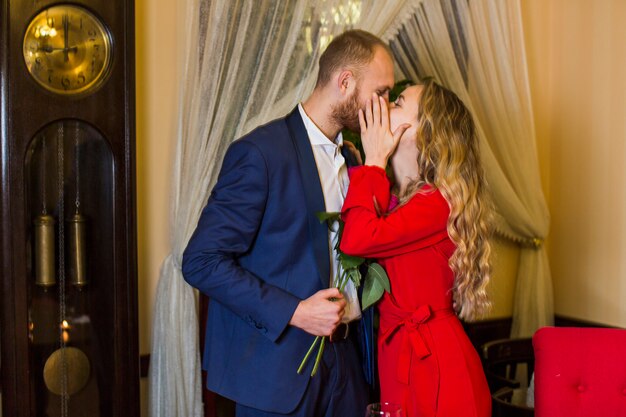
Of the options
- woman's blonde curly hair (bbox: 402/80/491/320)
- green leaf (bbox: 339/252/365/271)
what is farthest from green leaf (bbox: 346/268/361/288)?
woman's blonde curly hair (bbox: 402/80/491/320)

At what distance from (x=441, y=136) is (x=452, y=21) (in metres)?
1.24

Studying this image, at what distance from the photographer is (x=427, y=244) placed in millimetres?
2174

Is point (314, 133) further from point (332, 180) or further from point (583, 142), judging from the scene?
point (583, 142)

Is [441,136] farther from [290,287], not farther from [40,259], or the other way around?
[40,259]

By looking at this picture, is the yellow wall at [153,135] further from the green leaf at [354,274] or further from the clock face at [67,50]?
the green leaf at [354,274]

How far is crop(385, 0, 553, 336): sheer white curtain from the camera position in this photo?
3.19 m

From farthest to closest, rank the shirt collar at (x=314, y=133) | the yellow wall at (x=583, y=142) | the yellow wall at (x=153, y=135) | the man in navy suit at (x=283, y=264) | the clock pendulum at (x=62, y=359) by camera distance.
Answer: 1. the yellow wall at (x=583, y=142)
2. the yellow wall at (x=153, y=135)
3. the clock pendulum at (x=62, y=359)
4. the shirt collar at (x=314, y=133)
5. the man in navy suit at (x=283, y=264)

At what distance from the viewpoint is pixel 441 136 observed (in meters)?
2.18

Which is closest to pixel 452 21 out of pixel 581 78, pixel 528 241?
pixel 581 78

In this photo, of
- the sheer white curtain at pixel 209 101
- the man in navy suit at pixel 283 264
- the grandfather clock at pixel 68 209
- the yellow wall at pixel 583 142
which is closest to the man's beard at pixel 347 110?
the man in navy suit at pixel 283 264

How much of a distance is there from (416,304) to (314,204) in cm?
40

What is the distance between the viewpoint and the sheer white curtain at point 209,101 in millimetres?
2730

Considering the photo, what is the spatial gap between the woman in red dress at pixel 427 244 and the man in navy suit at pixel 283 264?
0.32 ft

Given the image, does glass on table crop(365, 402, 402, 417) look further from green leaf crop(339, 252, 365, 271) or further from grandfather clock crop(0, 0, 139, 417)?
grandfather clock crop(0, 0, 139, 417)
